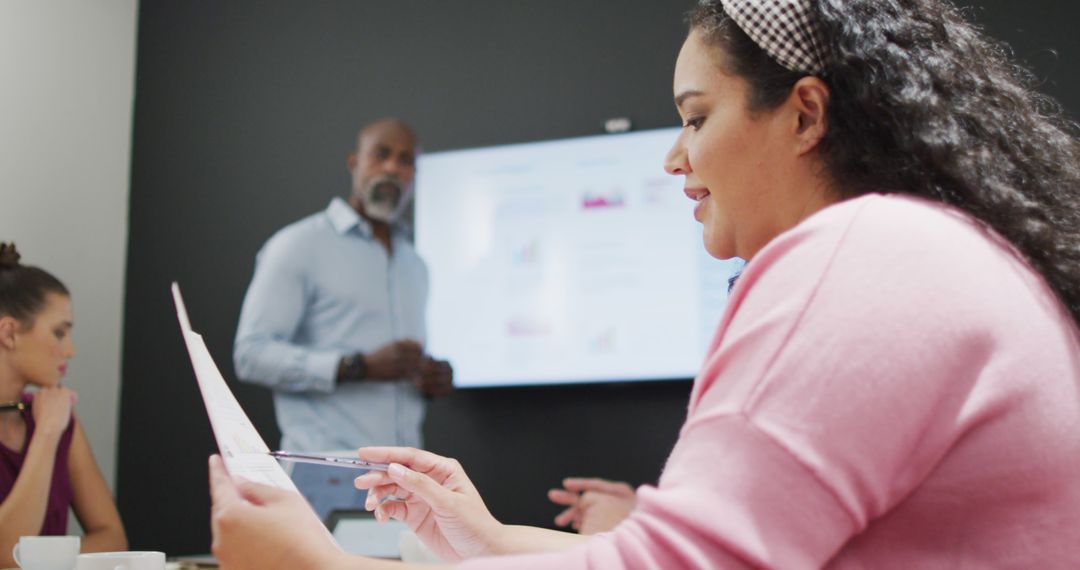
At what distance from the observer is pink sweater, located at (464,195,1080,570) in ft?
2.24

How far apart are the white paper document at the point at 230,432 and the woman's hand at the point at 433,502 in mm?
204

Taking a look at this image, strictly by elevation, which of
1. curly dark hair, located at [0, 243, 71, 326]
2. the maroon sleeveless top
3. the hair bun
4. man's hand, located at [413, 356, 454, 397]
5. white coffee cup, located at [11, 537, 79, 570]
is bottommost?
the maroon sleeveless top

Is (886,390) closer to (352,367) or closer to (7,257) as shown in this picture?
(7,257)

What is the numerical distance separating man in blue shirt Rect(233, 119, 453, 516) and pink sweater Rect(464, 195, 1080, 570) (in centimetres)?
313

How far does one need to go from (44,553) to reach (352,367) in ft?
7.13

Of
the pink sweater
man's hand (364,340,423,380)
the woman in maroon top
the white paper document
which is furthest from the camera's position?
man's hand (364,340,423,380)

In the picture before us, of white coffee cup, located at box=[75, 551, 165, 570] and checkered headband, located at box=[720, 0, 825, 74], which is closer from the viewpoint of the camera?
checkered headband, located at box=[720, 0, 825, 74]

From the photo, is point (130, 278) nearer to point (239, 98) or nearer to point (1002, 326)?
point (239, 98)

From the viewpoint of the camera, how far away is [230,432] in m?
0.91

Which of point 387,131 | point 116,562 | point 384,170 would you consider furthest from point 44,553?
point 387,131

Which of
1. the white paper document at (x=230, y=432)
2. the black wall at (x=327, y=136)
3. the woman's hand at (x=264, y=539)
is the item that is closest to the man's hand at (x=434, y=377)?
the black wall at (x=327, y=136)

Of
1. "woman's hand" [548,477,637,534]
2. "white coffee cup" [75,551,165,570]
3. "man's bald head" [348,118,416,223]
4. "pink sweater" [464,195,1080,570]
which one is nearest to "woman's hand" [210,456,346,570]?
"pink sweater" [464,195,1080,570]

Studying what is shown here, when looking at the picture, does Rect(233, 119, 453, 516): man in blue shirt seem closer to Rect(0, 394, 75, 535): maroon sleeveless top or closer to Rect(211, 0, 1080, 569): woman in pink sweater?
Rect(0, 394, 75, 535): maroon sleeveless top

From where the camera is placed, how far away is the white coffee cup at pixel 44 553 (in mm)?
1618
